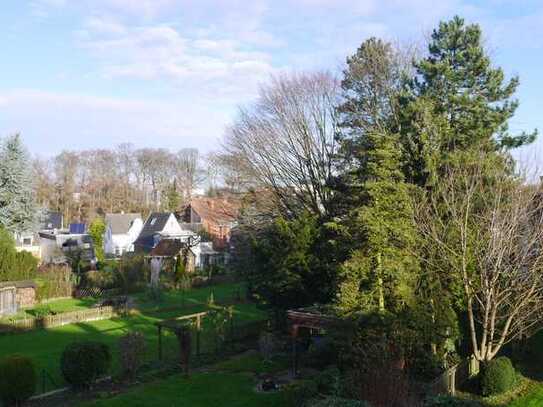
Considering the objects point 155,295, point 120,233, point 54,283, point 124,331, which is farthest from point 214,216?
point 120,233

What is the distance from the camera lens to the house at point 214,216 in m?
33.2

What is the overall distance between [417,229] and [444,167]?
4500mm

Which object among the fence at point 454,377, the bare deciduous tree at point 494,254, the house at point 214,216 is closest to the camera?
the fence at point 454,377

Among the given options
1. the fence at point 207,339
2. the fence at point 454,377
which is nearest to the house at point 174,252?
the fence at point 207,339

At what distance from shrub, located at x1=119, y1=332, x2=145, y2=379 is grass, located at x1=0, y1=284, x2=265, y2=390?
1.24 m

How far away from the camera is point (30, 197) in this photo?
41844 millimetres

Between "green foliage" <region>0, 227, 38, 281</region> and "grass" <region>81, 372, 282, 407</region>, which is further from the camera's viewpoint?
"green foliage" <region>0, 227, 38, 281</region>

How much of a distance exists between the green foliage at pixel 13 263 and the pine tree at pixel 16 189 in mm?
4195

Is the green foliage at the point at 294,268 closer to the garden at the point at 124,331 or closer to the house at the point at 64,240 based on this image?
the garden at the point at 124,331

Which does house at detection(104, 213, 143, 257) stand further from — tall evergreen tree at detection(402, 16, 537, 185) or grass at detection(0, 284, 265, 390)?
tall evergreen tree at detection(402, 16, 537, 185)

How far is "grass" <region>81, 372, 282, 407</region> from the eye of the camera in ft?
46.4

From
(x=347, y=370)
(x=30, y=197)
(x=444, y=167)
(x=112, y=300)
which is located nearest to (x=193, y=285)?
(x=112, y=300)

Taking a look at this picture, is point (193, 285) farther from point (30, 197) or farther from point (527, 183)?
point (527, 183)

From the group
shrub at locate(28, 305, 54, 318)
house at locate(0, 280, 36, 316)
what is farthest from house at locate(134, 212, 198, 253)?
shrub at locate(28, 305, 54, 318)
